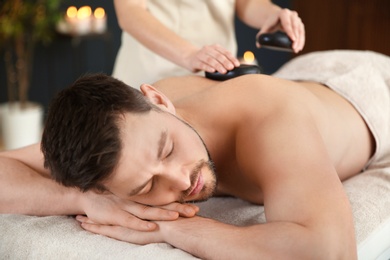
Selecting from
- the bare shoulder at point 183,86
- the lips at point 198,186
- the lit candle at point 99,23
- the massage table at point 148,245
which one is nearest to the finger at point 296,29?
the bare shoulder at point 183,86

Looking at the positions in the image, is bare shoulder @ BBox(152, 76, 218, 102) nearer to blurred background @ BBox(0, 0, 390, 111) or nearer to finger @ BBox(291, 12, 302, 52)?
finger @ BBox(291, 12, 302, 52)

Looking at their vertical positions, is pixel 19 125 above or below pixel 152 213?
below

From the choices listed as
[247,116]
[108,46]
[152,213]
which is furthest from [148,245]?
[108,46]

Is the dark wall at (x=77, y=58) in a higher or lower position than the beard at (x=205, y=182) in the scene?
lower

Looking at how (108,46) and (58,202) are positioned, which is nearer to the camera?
(58,202)

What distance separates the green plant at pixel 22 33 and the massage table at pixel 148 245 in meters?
2.87

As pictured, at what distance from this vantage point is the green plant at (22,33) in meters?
4.12

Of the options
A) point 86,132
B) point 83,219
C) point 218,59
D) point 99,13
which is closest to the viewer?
point 86,132

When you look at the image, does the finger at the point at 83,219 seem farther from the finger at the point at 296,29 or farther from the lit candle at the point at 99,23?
the lit candle at the point at 99,23

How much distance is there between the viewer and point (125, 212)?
4.57 ft

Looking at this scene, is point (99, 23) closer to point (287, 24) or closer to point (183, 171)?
point (287, 24)

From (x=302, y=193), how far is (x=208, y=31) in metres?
1.23

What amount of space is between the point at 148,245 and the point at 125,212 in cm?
13

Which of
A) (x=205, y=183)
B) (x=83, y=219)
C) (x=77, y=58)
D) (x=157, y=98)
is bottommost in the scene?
(x=77, y=58)
